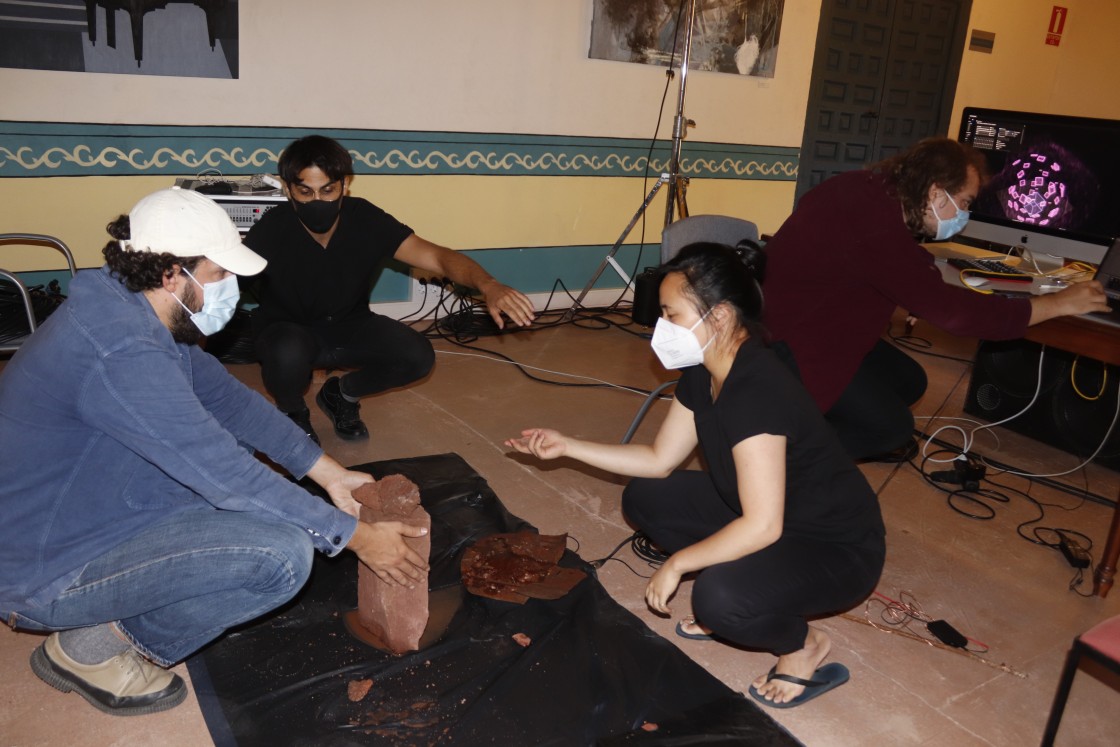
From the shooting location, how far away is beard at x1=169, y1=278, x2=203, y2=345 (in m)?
1.80

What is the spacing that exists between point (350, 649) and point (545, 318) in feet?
10.8

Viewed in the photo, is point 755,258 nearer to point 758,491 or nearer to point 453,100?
point 758,491

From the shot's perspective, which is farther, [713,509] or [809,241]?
[809,241]

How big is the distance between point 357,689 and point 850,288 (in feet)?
5.69

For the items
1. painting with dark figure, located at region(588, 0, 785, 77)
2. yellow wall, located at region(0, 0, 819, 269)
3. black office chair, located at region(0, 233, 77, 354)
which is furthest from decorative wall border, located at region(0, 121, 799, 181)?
black office chair, located at region(0, 233, 77, 354)

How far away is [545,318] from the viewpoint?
526 centimetres

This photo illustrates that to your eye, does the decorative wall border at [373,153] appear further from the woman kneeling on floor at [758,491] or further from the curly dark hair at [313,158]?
the woman kneeling on floor at [758,491]

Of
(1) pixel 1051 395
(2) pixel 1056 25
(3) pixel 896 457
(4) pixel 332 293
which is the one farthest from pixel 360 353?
(2) pixel 1056 25

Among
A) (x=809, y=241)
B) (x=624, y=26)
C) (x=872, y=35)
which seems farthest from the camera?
(x=872, y=35)

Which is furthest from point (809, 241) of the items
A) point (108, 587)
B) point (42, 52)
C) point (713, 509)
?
point (42, 52)

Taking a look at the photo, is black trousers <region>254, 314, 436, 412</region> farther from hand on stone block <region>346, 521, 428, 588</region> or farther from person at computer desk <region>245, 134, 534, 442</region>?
hand on stone block <region>346, 521, 428, 588</region>

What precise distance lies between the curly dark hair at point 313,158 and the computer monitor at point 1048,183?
2.33 meters

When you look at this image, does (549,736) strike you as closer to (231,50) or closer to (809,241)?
(809,241)

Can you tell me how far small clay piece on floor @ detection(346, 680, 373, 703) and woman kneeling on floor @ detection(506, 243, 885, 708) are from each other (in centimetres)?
69
